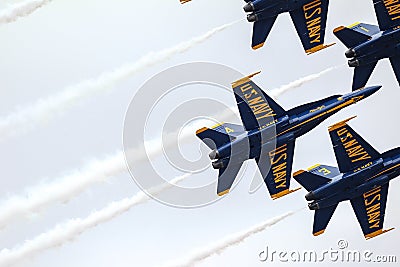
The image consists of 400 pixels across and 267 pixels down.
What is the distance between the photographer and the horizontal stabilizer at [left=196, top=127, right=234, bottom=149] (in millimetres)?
112938

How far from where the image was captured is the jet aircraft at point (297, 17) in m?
114

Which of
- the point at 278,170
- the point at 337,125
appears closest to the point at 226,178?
the point at 278,170

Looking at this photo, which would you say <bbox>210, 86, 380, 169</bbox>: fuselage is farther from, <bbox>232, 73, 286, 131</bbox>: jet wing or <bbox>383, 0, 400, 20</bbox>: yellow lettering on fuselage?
<bbox>383, 0, 400, 20</bbox>: yellow lettering on fuselage

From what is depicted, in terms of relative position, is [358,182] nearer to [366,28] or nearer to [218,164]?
[218,164]

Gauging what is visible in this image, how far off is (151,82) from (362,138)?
13.8 metres

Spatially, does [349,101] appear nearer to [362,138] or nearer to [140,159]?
[362,138]

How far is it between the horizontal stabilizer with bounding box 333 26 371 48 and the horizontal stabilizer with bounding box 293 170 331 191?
8.03 meters

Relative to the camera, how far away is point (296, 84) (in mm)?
119625

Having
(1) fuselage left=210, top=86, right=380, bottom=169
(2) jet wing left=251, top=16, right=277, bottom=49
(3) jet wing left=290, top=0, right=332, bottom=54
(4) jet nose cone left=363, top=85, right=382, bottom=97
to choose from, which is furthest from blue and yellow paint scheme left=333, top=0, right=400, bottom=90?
(2) jet wing left=251, top=16, right=277, bottom=49

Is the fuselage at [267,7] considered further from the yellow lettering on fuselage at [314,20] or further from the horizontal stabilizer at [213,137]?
the horizontal stabilizer at [213,137]

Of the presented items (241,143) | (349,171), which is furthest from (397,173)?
(241,143)

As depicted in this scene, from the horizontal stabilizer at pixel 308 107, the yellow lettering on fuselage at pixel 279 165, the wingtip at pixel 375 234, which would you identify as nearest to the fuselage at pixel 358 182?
the yellow lettering on fuselage at pixel 279 165

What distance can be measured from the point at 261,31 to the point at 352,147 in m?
8.82

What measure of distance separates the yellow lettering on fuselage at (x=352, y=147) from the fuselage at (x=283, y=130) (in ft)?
4.90
